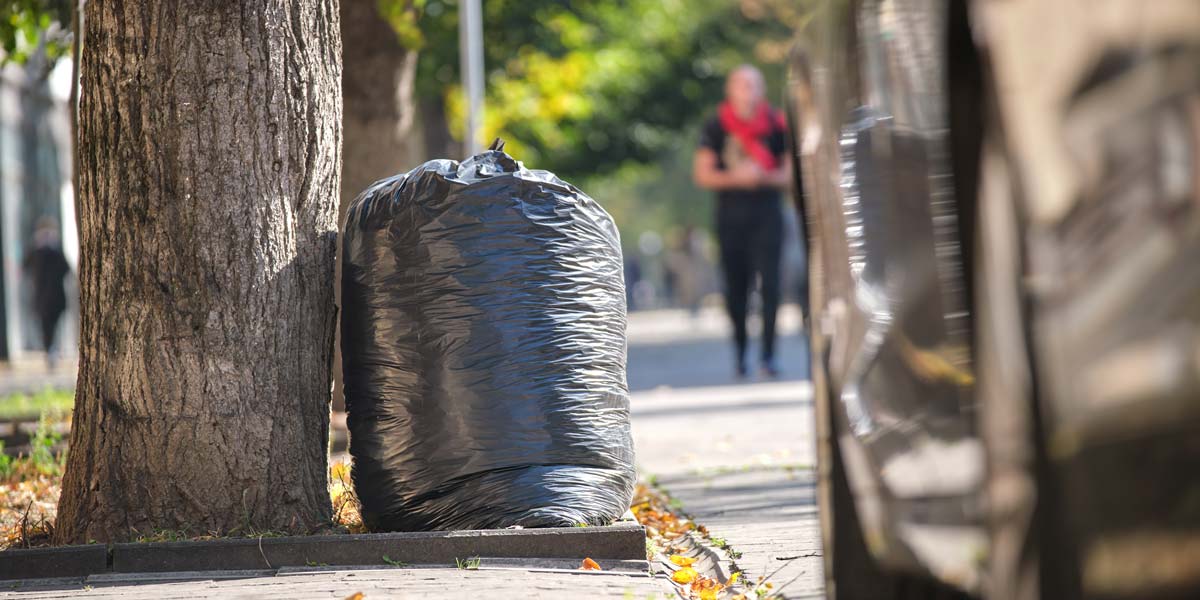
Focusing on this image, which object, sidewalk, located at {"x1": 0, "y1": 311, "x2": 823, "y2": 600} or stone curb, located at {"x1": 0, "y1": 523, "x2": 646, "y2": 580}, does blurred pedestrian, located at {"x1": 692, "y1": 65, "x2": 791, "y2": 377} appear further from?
stone curb, located at {"x1": 0, "y1": 523, "x2": 646, "y2": 580}

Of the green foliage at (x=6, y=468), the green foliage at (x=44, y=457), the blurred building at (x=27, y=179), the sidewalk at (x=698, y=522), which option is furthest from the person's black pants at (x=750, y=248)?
the blurred building at (x=27, y=179)

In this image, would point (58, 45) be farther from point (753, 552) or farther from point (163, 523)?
point (753, 552)

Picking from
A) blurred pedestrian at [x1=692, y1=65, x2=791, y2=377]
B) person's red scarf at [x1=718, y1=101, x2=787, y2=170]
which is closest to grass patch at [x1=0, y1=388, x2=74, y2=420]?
blurred pedestrian at [x1=692, y1=65, x2=791, y2=377]

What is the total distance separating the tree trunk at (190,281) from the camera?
4070 millimetres

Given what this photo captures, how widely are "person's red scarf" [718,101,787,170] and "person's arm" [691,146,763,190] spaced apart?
0.09 metres

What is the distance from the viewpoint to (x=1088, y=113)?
1780 mm

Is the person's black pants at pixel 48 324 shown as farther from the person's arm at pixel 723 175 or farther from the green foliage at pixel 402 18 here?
the green foliage at pixel 402 18

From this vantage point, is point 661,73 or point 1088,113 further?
point 661,73

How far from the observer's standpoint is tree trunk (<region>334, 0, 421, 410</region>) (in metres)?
7.75

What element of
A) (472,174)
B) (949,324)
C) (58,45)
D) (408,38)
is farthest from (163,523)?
(58,45)

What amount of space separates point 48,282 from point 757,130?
11926mm

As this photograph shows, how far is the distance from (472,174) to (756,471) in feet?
8.28

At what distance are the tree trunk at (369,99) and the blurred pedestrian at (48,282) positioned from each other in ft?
41.2

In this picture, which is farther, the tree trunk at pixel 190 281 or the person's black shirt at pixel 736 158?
the person's black shirt at pixel 736 158
